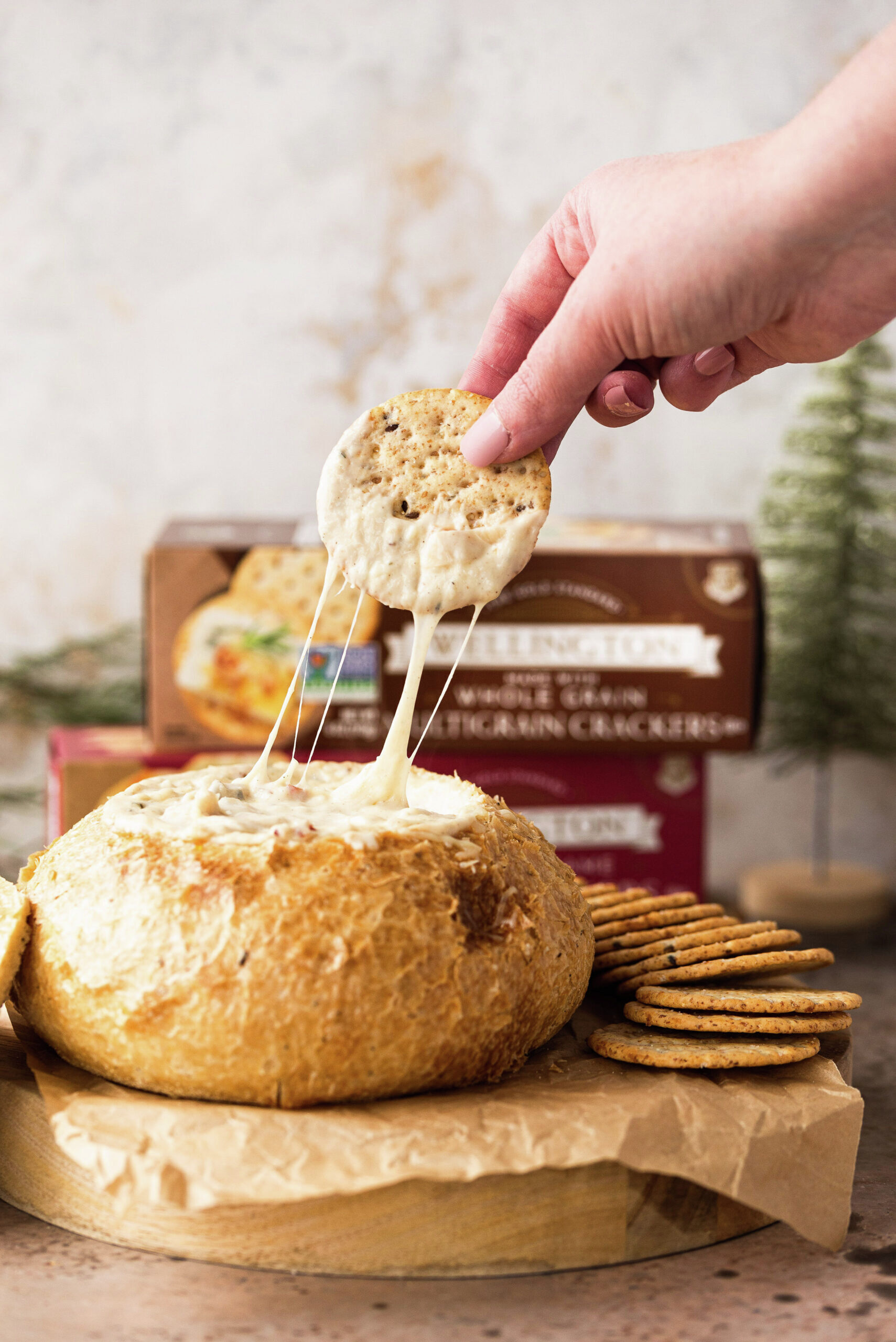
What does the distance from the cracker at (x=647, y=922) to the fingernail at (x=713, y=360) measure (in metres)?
0.57

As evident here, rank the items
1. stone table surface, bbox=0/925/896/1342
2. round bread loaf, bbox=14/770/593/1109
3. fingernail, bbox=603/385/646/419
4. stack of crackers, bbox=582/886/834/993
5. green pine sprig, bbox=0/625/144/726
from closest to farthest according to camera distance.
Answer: stone table surface, bbox=0/925/896/1342 → round bread loaf, bbox=14/770/593/1109 → stack of crackers, bbox=582/886/834/993 → fingernail, bbox=603/385/646/419 → green pine sprig, bbox=0/625/144/726

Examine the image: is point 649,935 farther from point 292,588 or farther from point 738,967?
point 292,588

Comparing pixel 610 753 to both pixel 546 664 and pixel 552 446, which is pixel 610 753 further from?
pixel 552 446

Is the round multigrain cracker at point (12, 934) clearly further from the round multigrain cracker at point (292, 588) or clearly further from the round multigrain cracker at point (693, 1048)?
the round multigrain cracker at point (292, 588)

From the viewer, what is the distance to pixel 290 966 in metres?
1.00

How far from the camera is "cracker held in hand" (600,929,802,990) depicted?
1231 millimetres

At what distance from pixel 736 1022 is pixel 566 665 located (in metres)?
0.95

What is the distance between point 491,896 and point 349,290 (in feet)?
5.75

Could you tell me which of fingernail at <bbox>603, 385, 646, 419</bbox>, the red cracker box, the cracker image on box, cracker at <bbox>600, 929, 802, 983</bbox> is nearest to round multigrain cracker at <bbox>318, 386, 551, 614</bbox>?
fingernail at <bbox>603, 385, 646, 419</bbox>

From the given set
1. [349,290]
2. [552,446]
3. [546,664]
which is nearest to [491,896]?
[552,446]

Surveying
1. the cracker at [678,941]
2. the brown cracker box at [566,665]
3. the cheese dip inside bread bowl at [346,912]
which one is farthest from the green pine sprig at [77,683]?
the cracker at [678,941]

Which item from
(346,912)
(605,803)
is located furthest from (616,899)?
(605,803)

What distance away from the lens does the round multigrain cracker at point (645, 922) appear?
1.35m

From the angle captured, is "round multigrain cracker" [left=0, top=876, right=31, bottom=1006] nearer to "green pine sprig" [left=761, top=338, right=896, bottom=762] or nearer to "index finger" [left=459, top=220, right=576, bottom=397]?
"index finger" [left=459, top=220, right=576, bottom=397]
